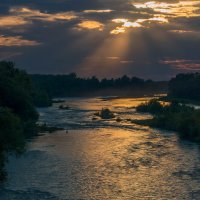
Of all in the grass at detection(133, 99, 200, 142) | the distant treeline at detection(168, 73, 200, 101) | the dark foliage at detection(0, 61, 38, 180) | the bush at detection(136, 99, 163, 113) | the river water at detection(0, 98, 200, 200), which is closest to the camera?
the river water at detection(0, 98, 200, 200)

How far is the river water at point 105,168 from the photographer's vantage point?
32.9 metres

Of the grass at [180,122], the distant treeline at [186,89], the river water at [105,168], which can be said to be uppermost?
the distant treeline at [186,89]

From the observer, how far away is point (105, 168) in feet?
133

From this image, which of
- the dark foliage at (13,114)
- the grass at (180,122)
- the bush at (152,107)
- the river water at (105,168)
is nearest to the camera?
the river water at (105,168)

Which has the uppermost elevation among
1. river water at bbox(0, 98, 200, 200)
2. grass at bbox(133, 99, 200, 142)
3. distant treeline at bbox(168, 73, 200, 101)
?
Answer: distant treeline at bbox(168, 73, 200, 101)

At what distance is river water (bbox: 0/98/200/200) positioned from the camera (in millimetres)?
32906

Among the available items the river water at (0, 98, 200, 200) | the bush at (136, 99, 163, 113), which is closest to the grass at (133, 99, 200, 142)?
the bush at (136, 99, 163, 113)

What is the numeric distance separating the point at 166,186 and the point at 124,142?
21415 millimetres

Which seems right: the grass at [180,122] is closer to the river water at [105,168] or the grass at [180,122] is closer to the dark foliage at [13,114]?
the river water at [105,168]

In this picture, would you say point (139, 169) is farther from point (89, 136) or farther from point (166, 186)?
point (89, 136)

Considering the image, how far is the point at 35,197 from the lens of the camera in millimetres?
31859

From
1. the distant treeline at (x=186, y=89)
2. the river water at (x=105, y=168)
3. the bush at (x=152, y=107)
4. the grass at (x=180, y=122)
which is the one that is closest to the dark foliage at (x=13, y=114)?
the river water at (x=105, y=168)

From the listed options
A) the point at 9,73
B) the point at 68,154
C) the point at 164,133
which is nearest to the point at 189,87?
the point at 164,133

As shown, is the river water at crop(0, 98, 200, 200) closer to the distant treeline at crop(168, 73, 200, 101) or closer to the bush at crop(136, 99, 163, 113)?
the bush at crop(136, 99, 163, 113)
